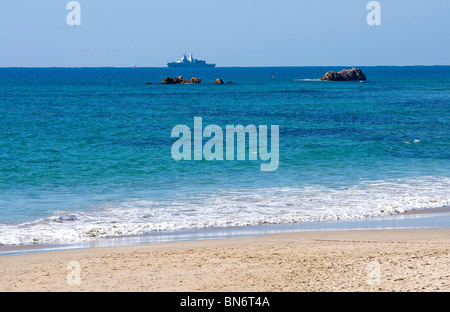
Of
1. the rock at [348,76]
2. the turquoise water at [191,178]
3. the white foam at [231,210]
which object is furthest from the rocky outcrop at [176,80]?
the white foam at [231,210]

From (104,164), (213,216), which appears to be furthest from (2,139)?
(213,216)

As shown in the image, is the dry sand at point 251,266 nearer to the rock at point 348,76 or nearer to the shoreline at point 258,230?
the shoreline at point 258,230

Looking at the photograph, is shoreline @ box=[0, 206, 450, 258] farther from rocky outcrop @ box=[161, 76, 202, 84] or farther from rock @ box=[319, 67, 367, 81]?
rock @ box=[319, 67, 367, 81]

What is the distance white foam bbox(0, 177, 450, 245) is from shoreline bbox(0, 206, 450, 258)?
345mm

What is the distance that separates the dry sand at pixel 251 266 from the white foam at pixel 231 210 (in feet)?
5.90

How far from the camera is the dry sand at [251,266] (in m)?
9.16

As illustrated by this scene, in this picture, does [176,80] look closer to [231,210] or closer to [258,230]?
[231,210]

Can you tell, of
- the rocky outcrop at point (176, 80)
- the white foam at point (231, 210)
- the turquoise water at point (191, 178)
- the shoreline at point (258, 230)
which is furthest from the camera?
the rocky outcrop at point (176, 80)

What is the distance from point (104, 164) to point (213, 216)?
10.8 meters

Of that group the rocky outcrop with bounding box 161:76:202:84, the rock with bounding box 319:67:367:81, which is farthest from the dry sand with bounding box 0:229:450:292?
the rock with bounding box 319:67:367:81

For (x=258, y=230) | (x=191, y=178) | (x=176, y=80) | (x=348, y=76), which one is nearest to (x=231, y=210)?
(x=258, y=230)

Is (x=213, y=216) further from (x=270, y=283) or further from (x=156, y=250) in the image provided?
(x=270, y=283)

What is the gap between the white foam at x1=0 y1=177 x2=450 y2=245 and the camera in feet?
46.1

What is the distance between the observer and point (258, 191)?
64.1ft
